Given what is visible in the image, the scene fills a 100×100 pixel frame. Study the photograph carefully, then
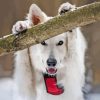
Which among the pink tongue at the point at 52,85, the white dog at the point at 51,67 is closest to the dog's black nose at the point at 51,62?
the white dog at the point at 51,67

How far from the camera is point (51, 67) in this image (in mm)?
2186

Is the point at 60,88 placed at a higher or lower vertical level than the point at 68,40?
lower

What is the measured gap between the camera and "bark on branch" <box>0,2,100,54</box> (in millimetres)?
1776

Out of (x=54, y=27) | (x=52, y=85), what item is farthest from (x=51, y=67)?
(x=54, y=27)

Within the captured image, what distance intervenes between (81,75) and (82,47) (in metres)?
0.13

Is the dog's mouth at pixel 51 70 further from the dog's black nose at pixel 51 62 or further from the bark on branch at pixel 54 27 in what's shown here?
the bark on branch at pixel 54 27

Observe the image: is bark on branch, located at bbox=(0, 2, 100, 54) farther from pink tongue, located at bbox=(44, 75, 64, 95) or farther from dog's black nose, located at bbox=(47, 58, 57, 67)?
pink tongue, located at bbox=(44, 75, 64, 95)

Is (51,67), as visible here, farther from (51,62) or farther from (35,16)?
(35,16)

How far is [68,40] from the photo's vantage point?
226 centimetres

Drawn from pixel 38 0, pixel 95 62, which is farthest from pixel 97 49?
pixel 38 0

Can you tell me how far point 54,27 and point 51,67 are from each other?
40cm

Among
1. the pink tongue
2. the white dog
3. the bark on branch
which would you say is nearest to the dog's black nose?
the white dog

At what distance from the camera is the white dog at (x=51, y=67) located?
2.22 meters

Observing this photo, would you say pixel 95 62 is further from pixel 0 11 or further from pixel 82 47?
pixel 82 47
